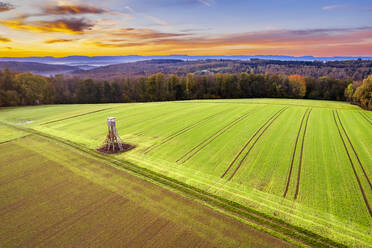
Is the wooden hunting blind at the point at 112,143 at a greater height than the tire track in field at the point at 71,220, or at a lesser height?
greater

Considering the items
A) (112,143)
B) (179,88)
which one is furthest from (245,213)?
(179,88)

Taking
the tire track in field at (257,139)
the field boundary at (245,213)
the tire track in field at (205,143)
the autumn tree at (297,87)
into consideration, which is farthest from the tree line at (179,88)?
the field boundary at (245,213)

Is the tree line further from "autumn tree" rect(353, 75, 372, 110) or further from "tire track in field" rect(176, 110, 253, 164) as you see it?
"tire track in field" rect(176, 110, 253, 164)

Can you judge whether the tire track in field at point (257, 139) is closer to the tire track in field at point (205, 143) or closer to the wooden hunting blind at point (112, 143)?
the tire track in field at point (205, 143)

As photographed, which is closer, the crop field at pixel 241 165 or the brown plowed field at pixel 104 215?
the brown plowed field at pixel 104 215

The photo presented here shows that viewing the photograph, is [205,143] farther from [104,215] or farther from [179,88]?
[179,88]

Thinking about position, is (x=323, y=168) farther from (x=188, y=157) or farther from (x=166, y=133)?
(x=166, y=133)

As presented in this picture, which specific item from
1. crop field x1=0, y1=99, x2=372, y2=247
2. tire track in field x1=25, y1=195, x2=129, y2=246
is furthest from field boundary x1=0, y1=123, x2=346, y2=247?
tire track in field x1=25, y1=195, x2=129, y2=246
